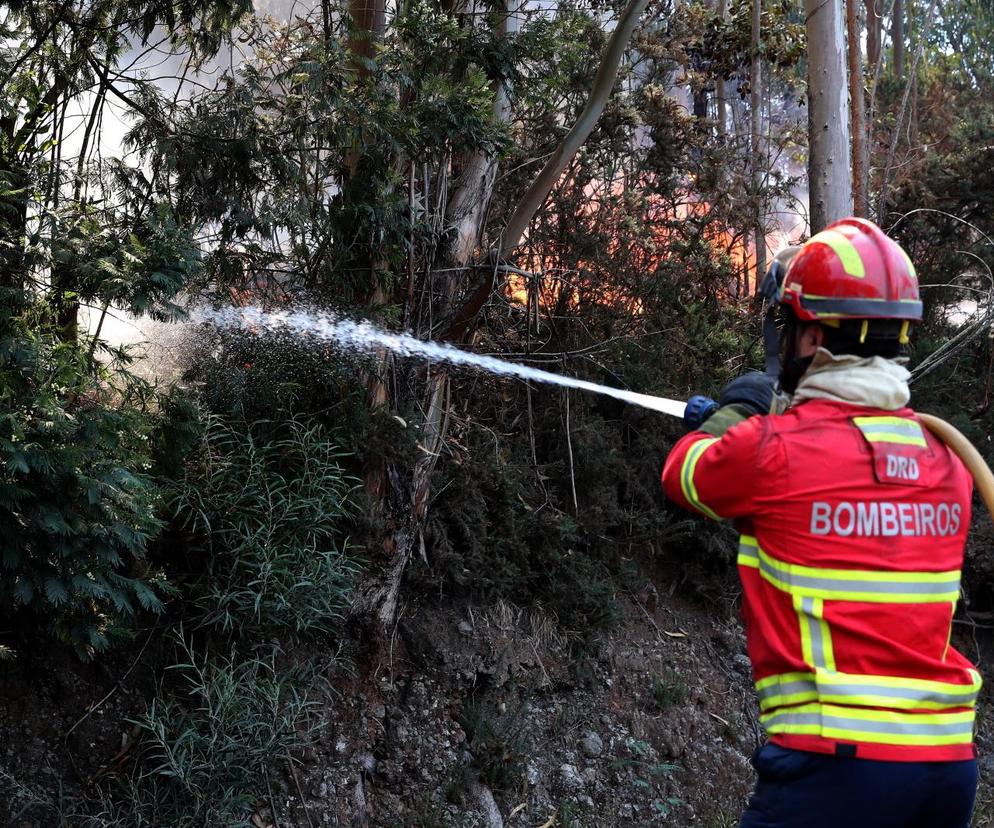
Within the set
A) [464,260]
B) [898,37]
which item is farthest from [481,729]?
[898,37]

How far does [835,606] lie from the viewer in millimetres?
2570

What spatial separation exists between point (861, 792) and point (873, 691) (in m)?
0.24

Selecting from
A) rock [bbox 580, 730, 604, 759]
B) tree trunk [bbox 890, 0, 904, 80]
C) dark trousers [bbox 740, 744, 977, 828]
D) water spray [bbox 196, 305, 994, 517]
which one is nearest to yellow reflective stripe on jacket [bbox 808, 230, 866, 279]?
dark trousers [bbox 740, 744, 977, 828]

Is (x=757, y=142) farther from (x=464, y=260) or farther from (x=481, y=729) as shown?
(x=481, y=729)

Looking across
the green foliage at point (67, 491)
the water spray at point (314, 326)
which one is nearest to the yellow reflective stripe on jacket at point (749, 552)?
the water spray at point (314, 326)

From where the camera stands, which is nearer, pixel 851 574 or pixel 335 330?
pixel 851 574

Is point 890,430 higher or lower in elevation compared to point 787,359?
lower

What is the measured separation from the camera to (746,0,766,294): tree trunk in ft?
26.9

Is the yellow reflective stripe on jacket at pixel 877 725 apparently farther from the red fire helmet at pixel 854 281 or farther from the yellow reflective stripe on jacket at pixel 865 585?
the red fire helmet at pixel 854 281

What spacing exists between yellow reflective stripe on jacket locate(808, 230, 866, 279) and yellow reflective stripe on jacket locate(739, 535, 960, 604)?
78 cm

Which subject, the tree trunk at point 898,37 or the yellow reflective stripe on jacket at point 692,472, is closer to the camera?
the yellow reflective stripe on jacket at point 692,472

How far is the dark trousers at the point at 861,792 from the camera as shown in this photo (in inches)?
98.2

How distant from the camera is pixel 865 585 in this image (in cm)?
258

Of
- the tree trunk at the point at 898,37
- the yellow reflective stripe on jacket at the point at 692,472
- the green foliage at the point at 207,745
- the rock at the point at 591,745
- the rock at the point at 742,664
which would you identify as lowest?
the rock at the point at 591,745
